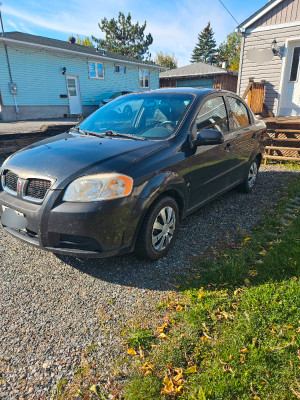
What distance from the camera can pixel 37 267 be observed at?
9.41 ft

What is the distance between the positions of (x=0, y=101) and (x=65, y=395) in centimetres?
1660

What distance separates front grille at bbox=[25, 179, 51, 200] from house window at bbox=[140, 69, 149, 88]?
25.2 metres

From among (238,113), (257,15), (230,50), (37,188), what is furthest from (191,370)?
(230,50)

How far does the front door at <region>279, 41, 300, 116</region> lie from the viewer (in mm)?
8992

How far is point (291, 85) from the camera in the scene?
9.20 metres

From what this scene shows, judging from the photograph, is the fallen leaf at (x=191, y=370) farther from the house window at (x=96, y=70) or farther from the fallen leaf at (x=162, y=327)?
the house window at (x=96, y=70)

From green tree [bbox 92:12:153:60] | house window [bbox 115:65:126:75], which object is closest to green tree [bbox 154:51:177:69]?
green tree [bbox 92:12:153:60]

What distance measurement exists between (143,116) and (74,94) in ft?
58.0

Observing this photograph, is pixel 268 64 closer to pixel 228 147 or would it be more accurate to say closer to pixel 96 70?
pixel 228 147

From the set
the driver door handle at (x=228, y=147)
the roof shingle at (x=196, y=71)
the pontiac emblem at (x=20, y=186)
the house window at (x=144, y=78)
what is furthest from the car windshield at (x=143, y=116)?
the roof shingle at (x=196, y=71)

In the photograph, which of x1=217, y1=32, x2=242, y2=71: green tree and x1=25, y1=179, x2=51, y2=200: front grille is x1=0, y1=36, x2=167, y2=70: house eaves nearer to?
x1=25, y1=179, x2=51, y2=200: front grille

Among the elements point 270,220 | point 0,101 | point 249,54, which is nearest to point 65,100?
point 0,101

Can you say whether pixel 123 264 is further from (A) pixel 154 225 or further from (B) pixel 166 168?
(B) pixel 166 168

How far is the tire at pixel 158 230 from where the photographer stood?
8.86ft
